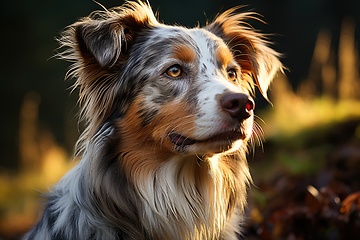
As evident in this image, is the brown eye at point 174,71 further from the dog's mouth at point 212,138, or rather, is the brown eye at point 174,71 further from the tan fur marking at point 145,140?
the dog's mouth at point 212,138

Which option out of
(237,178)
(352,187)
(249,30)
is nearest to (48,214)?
(237,178)

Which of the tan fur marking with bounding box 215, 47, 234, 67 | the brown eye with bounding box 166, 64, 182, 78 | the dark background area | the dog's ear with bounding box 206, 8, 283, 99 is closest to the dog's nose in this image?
the brown eye with bounding box 166, 64, 182, 78

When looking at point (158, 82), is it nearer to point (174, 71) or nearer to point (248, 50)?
point (174, 71)

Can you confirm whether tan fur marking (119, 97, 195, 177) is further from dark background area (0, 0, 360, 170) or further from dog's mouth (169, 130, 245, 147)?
dark background area (0, 0, 360, 170)

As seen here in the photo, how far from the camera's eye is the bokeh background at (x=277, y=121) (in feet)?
15.1

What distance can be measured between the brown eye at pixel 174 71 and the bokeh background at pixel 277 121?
1155 millimetres

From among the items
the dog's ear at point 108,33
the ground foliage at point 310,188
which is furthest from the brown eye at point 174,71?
the ground foliage at point 310,188

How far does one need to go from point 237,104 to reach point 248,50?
1104 millimetres

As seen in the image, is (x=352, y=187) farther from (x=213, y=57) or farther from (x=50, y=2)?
(x=50, y=2)

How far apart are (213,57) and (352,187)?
86.8 inches

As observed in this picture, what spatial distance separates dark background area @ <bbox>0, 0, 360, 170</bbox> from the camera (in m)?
16.8

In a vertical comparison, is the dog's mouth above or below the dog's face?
below

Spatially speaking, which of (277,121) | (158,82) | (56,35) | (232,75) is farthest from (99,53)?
(56,35)

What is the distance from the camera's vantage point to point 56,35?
16.6m
